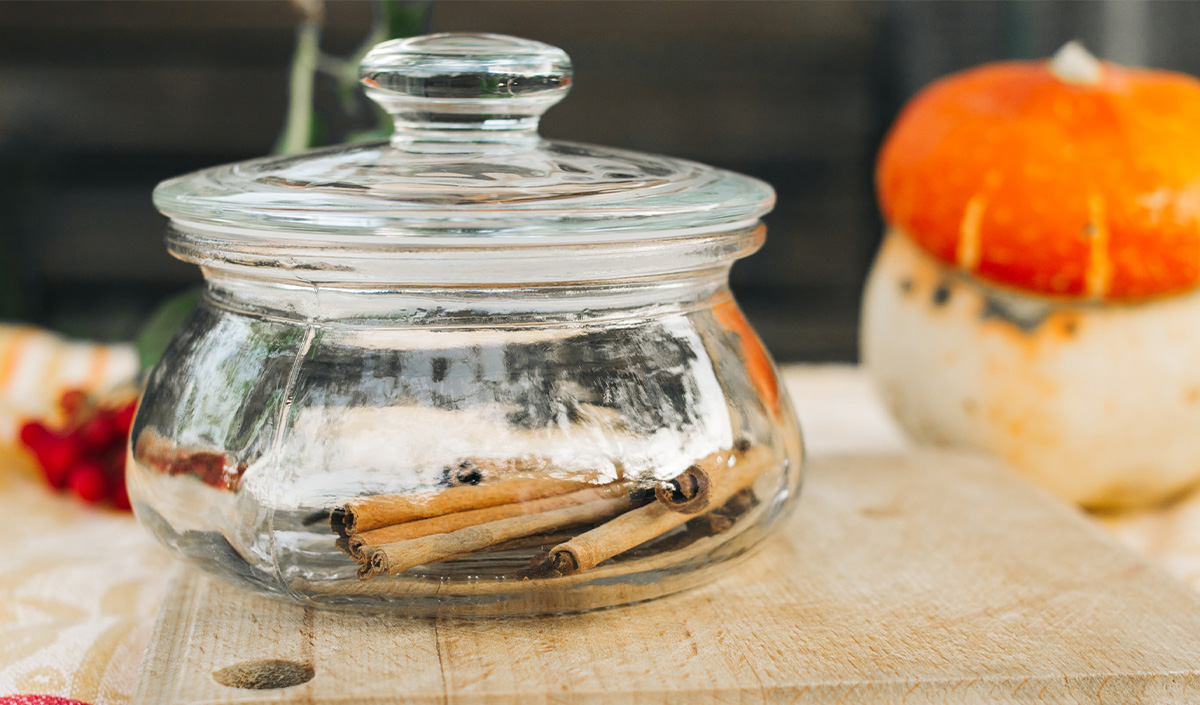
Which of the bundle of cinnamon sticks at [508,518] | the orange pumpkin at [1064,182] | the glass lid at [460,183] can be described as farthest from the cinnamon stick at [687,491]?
the orange pumpkin at [1064,182]

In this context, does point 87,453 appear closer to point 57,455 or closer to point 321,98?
point 57,455

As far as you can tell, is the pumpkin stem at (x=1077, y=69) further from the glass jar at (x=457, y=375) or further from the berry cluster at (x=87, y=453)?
the berry cluster at (x=87, y=453)

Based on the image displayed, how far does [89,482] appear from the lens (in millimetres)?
754

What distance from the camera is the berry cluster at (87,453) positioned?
0.76 metres

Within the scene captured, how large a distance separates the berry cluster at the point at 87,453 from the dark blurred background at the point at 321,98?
3.80 ft

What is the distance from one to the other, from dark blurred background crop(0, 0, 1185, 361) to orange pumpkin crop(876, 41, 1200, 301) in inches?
41.3

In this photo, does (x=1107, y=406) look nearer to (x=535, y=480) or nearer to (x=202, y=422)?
(x=535, y=480)

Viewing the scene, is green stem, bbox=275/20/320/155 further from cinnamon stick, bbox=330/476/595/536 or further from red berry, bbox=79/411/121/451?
cinnamon stick, bbox=330/476/595/536

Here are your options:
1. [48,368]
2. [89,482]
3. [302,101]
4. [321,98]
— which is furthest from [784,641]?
[321,98]

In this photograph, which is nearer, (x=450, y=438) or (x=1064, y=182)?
(x=450, y=438)

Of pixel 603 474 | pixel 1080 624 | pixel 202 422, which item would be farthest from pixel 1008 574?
pixel 202 422

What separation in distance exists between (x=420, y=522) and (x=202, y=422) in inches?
4.5

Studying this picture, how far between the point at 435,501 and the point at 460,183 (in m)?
0.13

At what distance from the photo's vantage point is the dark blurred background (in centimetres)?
189
